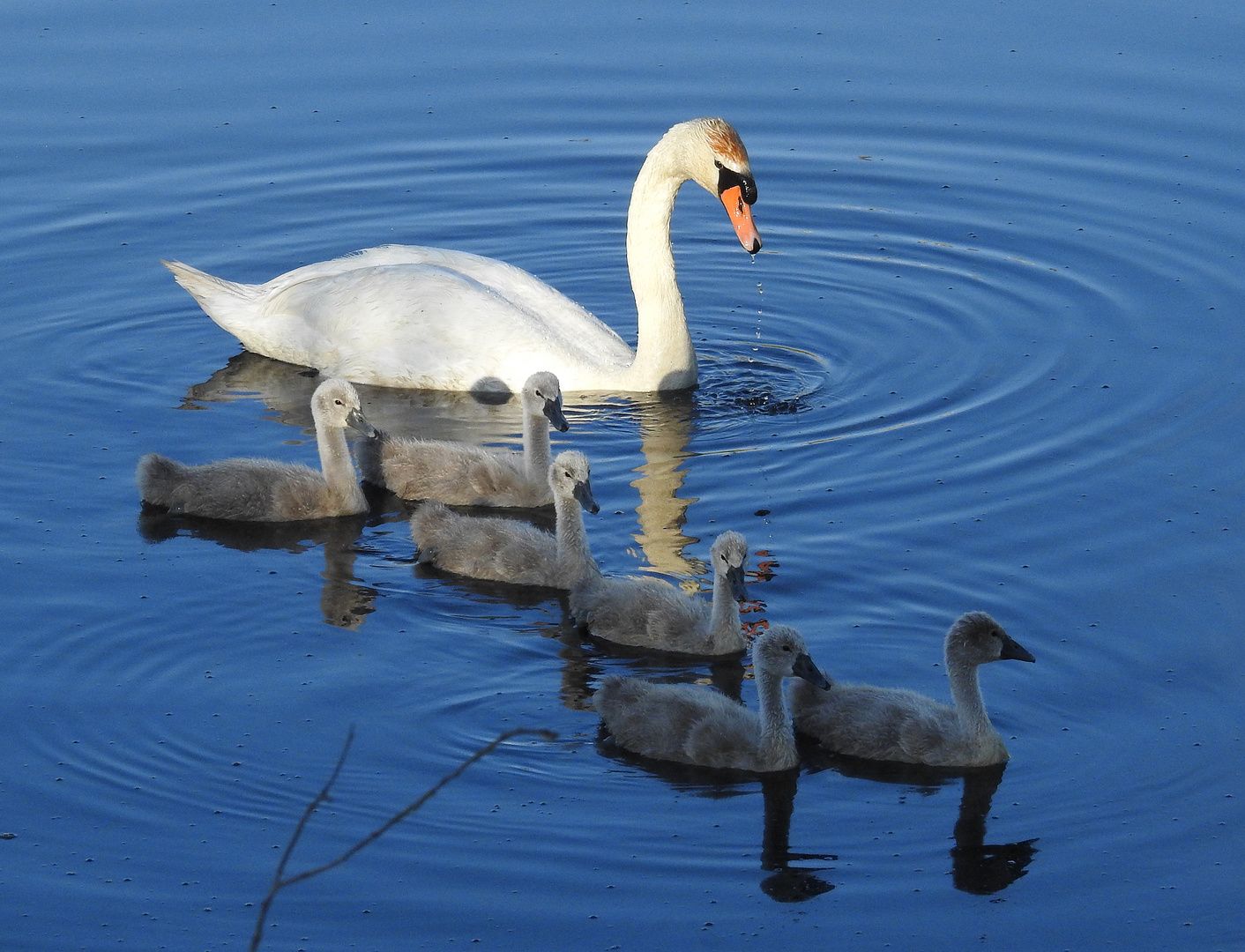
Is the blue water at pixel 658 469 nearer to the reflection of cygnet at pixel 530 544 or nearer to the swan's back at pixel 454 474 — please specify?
the reflection of cygnet at pixel 530 544

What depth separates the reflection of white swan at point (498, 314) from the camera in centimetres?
1298

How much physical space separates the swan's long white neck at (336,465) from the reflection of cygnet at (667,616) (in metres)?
2.10

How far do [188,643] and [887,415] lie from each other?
4873 mm

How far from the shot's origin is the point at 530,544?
33.7ft

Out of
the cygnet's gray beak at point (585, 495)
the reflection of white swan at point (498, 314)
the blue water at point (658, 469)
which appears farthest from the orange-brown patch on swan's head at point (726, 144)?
the cygnet's gray beak at point (585, 495)

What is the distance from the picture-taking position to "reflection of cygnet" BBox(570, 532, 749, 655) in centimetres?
947

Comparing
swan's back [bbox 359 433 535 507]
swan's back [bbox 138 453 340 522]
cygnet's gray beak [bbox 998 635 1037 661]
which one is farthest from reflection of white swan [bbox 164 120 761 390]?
cygnet's gray beak [bbox 998 635 1037 661]

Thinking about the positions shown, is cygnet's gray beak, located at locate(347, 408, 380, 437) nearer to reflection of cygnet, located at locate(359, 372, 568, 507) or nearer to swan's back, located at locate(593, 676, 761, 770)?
reflection of cygnet, located at locate(359, 372, 568, 507)

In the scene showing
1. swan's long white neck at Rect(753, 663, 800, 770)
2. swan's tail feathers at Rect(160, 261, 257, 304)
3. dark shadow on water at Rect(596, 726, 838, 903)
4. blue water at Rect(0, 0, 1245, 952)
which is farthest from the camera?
swan's tail feathers at Rect(160, 261, 257, 304)

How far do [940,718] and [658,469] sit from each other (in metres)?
3.66

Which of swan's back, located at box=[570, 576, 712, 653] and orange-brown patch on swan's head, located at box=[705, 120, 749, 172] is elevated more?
orange-brown patch on swan's head, located at box=[705, 120, 749, 172]

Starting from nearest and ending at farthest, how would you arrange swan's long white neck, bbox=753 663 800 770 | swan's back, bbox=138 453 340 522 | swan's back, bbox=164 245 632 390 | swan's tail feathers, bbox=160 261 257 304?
swan's long white neck, bbox=753 663 800 770
swan's back, bbox=138 453 340 522
swan's back, bbox=164 245 632 390
swan's tail feathers, bbox=160 261 257 304

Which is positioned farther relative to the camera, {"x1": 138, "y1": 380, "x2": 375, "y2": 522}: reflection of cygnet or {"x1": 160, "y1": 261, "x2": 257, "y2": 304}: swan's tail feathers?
{"x1": 160, "y1": 261, "x2": 257, "y2": 304}: swan's tail feathers

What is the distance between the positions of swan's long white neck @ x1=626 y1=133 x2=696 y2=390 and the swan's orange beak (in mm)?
388
